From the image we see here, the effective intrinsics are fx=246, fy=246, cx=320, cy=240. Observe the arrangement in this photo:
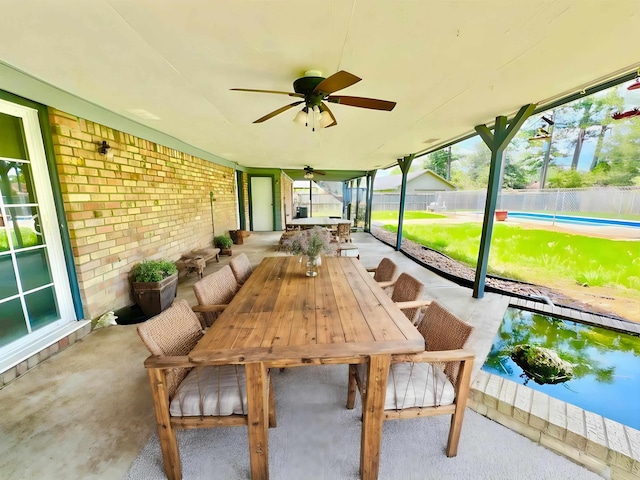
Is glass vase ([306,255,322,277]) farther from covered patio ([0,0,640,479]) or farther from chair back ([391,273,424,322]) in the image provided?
covered patio ([0,0,640,479])

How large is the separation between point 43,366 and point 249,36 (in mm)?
3087

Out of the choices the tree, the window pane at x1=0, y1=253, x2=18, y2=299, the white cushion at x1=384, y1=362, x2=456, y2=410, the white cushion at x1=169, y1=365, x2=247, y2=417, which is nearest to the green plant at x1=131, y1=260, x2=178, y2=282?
the window pane at x1=0, y1=253, x2=18, y2=299

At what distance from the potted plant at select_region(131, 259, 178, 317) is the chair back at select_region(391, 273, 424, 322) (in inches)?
110

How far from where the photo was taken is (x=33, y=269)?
90.2 inches

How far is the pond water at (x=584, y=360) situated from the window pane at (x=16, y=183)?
4.40m

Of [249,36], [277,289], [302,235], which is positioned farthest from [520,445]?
[249,36]

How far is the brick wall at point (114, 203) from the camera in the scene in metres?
2.49

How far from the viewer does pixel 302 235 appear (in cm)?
243

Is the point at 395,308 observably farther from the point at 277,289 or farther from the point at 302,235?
the point at 302,235

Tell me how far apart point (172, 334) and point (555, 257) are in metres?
6.93

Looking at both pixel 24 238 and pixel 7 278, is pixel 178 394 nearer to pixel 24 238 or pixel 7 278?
pixel 7 278

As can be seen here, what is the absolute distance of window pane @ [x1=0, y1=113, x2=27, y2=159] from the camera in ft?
6.77

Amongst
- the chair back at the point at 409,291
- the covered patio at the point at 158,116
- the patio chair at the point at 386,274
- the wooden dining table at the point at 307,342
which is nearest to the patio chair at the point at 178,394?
the wooden dining table at the point at 307,342

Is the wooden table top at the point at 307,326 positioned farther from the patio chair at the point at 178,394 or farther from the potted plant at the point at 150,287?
the potted plant at the point at 150,287
